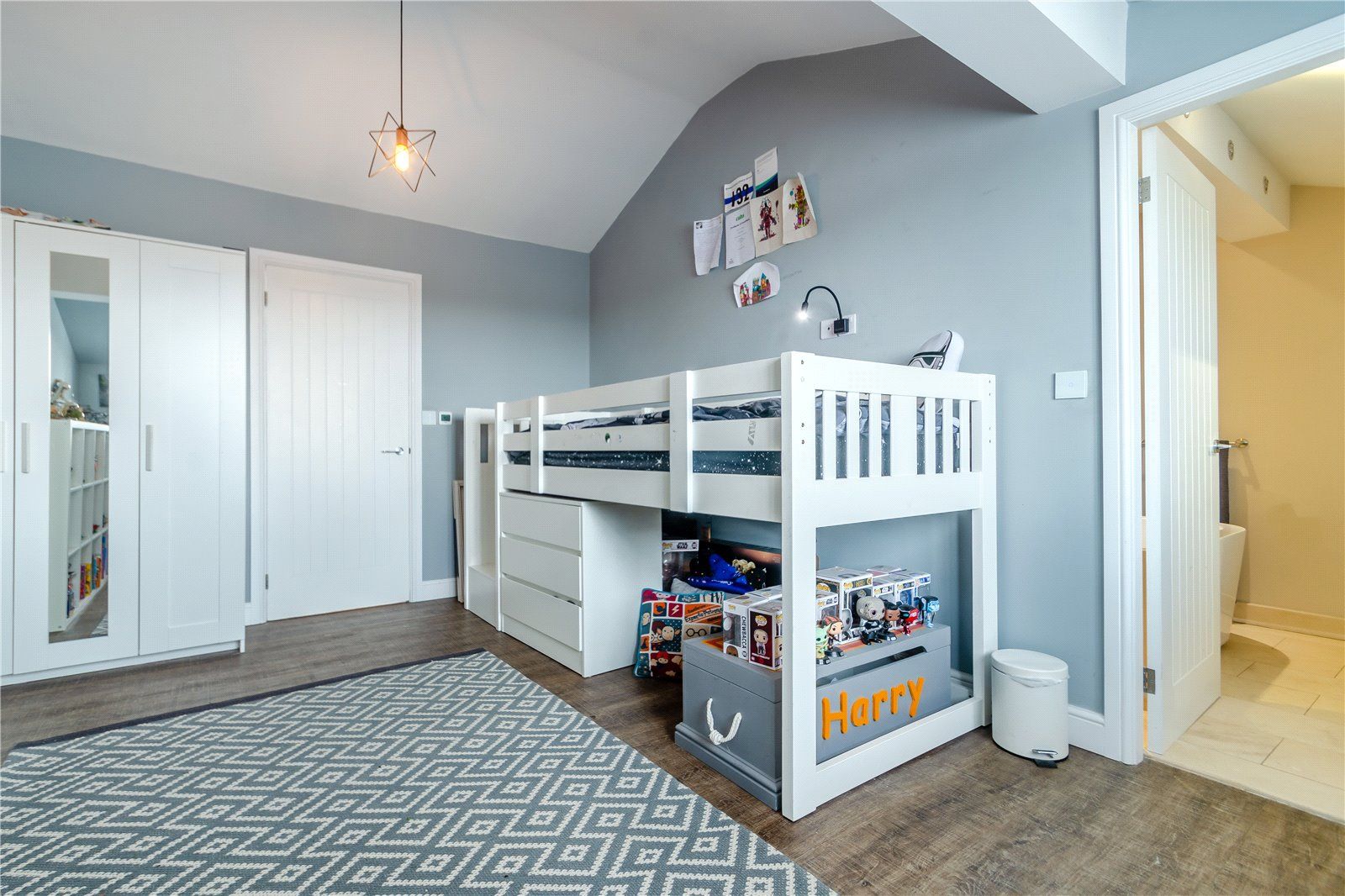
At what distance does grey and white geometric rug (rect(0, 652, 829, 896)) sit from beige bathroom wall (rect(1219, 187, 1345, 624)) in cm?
332

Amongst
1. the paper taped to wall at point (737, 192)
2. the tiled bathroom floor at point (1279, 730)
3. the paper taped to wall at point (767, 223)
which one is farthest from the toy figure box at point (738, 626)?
the paper taped to wall at point (737, 192)

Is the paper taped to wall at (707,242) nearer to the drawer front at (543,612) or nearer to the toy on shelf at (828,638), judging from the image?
the drawer front at (543,612)

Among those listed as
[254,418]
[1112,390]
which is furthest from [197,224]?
[1112,390]

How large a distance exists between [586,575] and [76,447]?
209cm

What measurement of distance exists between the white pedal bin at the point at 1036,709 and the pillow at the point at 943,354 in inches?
37.4

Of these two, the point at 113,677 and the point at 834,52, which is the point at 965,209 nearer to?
the point at 834,52

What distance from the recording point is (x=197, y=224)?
3.29 m

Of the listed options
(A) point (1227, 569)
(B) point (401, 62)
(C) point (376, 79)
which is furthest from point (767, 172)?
(A) point (1227, 569)

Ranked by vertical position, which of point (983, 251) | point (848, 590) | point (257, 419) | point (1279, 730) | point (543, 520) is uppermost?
point (983, 251)

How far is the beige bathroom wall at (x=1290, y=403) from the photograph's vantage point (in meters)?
3.03

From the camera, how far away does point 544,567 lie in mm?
2736

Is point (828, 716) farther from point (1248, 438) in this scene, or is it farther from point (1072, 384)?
point (1248, 438)

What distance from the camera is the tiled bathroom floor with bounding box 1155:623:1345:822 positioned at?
5.61 ft

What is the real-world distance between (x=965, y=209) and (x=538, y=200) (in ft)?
8.63
